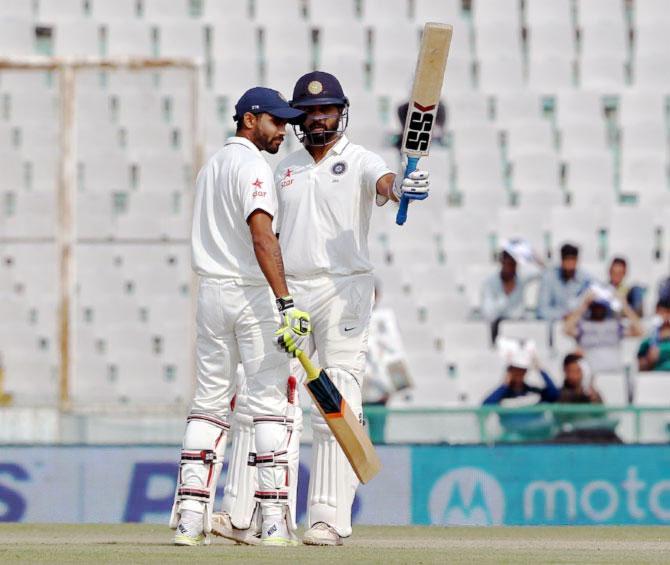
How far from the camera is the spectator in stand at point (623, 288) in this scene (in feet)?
34.9

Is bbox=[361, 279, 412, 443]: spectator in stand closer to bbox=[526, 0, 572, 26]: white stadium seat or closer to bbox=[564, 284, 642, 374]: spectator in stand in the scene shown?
bbox=[564, 284, 642, 374]: spectator in stand

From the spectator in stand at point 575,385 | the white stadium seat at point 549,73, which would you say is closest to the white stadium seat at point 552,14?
the white stadium seat at point 549,73

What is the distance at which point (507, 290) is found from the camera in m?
10.8

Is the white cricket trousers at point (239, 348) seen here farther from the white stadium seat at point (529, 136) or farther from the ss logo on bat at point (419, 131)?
the white stadium seat at point (529, 136)

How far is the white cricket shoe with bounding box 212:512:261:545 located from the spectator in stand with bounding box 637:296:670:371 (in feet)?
15.4

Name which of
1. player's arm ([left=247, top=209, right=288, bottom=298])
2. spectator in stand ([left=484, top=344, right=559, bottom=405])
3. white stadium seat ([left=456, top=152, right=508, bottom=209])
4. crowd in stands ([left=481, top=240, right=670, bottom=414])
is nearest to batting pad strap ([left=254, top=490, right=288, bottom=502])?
player's arm ([left=247, top=209, right=288, bottom=298])

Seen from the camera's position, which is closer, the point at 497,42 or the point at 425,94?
the point at 425,94

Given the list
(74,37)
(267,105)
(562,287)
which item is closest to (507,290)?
(562,287)

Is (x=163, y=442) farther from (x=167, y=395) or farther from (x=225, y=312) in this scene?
(x=225, y=312)

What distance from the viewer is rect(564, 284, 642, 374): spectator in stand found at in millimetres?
10281

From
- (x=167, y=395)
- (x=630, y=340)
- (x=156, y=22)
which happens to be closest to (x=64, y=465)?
(x=167, y=395)

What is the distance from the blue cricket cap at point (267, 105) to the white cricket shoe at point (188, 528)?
1467mm

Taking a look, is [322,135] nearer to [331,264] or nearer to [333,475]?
[331,264]

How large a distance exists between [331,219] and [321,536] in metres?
1.19
